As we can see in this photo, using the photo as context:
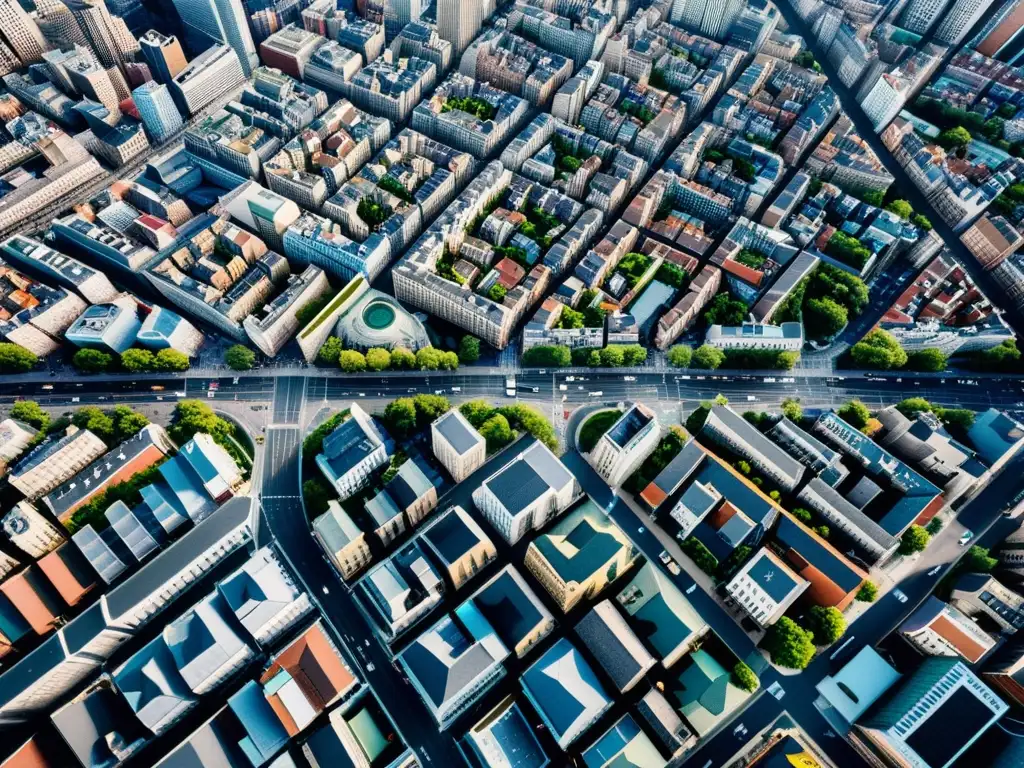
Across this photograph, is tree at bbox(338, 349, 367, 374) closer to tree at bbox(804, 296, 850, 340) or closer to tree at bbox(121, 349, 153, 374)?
tree at bbox(121, 349, 153, 374)

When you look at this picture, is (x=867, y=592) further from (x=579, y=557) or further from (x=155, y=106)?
(x=155, y=106)

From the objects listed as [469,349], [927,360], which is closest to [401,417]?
[469,349]

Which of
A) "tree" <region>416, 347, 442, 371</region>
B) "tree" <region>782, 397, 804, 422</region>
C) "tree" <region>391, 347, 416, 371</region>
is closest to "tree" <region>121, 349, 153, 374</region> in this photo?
"tree" <region>391, 347, 416, 371</region>

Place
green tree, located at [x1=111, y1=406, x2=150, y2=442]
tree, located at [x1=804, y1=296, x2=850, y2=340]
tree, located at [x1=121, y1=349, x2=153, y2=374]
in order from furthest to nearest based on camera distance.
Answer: tree, located at [x1=804, y1=296, x2=850, y2=340], tree, located at [x1=121, y1=349, x2=153, y2=374], green tree, located at [x1=111, y1=406, x2=150, y2=442]

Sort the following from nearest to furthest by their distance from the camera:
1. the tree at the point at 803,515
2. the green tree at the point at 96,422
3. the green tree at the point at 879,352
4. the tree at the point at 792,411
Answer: the tree at the point at 803,515 → the green tree at the point at 96,422 → the tree at the point at 792,411 → the green tree at the point at 879,352

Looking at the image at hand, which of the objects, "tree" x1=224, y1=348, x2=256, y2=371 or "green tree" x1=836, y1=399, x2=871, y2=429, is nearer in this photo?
"green tree" x1=836, y1=399, x2=871, y2=429

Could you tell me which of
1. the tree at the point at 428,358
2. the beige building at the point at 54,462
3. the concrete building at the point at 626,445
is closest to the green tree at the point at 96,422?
the beige building at the point at 54,462

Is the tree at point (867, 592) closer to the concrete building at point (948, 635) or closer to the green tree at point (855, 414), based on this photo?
the concrete building at point (948, 635)
